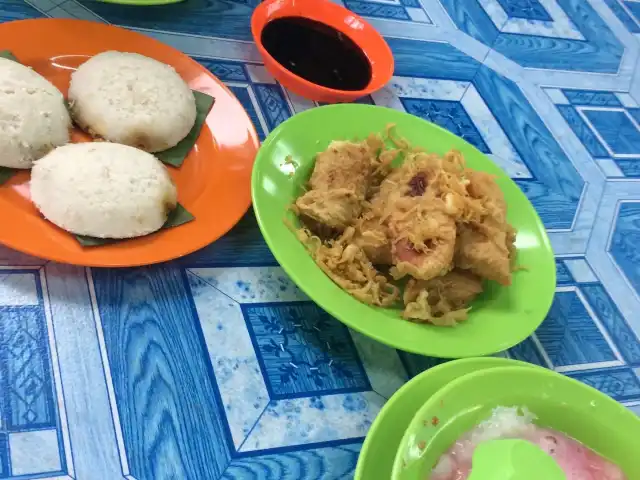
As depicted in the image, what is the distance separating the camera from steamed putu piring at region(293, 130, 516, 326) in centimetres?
105

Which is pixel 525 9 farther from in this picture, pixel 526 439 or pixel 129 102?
pixel 526 439

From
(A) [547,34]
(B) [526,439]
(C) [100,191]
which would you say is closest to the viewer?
(B) [526,439]

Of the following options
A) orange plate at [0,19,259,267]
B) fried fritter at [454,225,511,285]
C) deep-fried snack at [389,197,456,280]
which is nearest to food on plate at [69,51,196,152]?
orange plate at [0,19,259,267]

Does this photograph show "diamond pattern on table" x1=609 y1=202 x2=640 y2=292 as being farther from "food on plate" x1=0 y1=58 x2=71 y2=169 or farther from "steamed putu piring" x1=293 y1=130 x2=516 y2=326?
"food on plate" x1=0 y1=58 x2=71 y2=169

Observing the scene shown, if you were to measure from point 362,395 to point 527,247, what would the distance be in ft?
1.48

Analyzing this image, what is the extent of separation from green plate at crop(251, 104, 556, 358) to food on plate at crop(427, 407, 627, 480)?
19 centimetres

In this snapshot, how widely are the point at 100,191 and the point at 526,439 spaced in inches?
28.0

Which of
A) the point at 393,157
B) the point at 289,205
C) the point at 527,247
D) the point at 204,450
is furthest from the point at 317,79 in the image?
the point at 204,450

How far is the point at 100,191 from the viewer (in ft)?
3.20

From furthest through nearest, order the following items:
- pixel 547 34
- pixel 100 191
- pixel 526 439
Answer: pixel 547 34, pixel 100 191, pixel 526 439

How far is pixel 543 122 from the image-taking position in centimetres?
175

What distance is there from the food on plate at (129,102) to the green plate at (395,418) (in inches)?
24.5

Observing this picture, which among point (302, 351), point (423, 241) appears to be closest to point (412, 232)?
point (423, 241)

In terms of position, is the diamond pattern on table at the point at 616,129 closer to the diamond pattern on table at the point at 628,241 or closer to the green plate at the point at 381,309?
the diamond pattern on table at the point at 628,241
